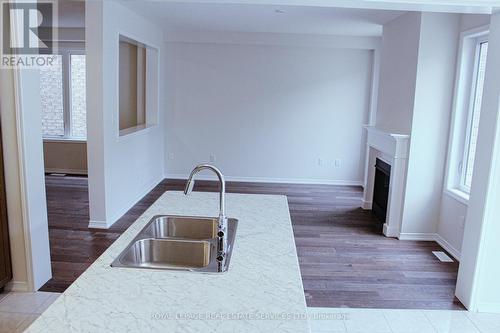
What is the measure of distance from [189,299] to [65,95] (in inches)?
266

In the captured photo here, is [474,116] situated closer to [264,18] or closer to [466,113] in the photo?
[466,113]

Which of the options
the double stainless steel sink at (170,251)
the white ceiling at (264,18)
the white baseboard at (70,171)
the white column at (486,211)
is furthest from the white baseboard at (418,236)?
the white baseboard at (70,171)

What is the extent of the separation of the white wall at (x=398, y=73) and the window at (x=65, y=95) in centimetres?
506

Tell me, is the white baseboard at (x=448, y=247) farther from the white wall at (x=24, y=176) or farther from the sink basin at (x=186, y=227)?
the white wall at (x=24, y=176)

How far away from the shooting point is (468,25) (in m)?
4.01

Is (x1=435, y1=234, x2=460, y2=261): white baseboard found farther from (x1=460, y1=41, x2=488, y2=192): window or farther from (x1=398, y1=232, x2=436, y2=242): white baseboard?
(x1=460, y1=41, x2=488, y2=192): window

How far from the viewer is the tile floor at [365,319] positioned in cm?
279

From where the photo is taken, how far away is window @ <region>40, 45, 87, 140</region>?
7.13 metres

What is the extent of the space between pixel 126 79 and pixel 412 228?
5.07m

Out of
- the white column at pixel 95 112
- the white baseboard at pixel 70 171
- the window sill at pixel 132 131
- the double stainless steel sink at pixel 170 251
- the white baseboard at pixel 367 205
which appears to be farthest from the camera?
the white baseboard at pixel 70 171

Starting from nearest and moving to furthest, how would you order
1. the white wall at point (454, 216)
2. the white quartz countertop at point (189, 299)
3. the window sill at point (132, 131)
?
1. the white quartz countertop at point (189, 299)
2. the white wall at point (454, 216)
3. the window sill at point (132, 131)

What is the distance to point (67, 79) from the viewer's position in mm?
7152

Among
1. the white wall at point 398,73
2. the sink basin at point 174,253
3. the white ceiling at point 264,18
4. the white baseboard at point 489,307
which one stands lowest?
the white baseboard at point 489,307

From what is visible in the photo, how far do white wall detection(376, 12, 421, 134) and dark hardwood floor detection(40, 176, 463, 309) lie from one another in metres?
1.29
